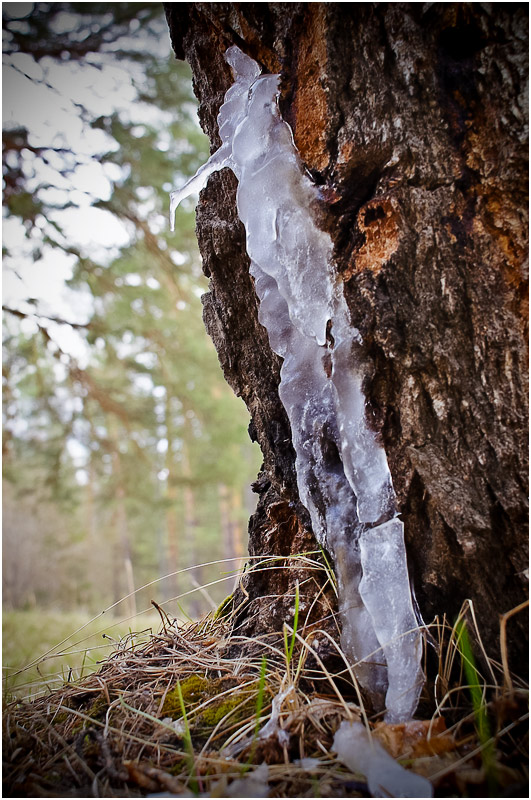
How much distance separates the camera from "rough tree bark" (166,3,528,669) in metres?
0.92

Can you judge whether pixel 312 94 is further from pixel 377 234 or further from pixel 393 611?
pixel 393 611

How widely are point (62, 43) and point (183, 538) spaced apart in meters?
15.3

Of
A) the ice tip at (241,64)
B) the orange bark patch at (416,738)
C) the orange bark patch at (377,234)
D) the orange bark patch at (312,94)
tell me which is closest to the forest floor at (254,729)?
the orange bark patch at (416,738)

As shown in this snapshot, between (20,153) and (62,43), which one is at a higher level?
(62,43)

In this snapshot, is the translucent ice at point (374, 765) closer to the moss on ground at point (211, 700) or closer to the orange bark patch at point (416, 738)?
the orange bark patch at point (416, 738)

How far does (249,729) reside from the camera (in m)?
0.94

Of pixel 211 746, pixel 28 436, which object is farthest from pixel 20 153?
pixel 28 436

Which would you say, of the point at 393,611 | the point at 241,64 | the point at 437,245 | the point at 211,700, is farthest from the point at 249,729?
the point at 241,64

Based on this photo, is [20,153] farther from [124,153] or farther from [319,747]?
[319,747]

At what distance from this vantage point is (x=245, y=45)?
112 cm

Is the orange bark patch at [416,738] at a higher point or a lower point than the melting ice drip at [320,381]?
lower

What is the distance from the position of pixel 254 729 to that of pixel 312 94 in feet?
4.55

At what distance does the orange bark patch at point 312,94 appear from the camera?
1014mm

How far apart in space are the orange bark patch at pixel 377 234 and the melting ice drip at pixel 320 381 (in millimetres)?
68
